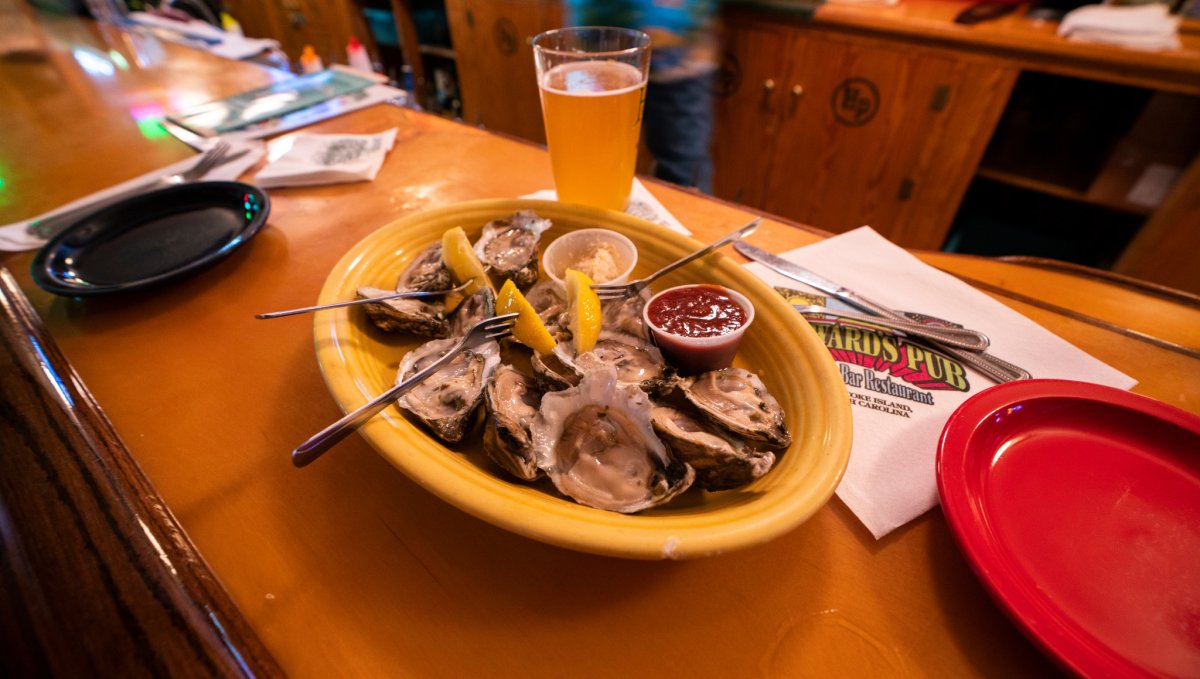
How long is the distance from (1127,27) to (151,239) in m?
3.31

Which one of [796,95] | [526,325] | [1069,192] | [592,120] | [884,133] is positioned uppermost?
[592,120]

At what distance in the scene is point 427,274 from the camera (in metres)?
0.98

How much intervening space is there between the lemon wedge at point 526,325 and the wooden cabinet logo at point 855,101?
2511 mm

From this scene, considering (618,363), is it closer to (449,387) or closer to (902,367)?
(449,387)

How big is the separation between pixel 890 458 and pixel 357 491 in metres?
0.77

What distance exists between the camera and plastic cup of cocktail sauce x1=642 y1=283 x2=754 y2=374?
0.82m

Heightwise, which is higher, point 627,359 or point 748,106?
point 627,359

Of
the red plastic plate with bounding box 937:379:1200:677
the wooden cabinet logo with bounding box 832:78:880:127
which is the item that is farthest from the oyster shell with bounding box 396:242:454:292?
the wooden cabinet logo with bounding box 832:78:880:127

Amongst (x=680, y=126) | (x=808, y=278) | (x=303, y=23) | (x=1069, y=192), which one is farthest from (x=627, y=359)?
(x=303, y=23)

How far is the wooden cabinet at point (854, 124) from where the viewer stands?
237 cm

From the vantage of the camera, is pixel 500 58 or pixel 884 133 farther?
pixel 500 58

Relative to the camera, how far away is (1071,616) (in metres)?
→ 0.54

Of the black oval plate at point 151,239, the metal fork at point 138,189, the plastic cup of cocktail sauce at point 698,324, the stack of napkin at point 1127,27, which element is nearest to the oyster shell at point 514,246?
the plastic cup of cocktail sauce at point 698,324

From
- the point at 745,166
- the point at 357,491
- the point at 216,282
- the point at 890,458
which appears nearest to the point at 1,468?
the point at 357,491
